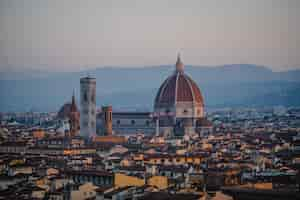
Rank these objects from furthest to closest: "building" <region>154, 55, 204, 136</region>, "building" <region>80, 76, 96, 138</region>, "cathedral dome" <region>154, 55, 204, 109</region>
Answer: "cathedral dome" <region>154, 55, 204, 109</region> < "building" <region>154, 55, 204, 136</region> < "building" <region>80, 76, 96, 138</region>

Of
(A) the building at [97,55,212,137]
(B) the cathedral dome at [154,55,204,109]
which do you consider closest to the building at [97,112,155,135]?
(A) the building at [97,55,212,137]

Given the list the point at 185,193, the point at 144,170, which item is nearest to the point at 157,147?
the point at 144,170

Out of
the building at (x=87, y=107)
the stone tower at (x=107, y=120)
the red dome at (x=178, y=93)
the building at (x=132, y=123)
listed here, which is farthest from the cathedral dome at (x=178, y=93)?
the building at (x=87, y=107)

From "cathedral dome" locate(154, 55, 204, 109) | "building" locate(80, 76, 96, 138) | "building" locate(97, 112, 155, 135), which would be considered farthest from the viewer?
"cathedral dome" locate(154, 55, 204, 109)

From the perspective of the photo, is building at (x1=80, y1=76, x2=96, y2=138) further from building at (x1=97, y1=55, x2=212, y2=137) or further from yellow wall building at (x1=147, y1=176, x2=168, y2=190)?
yellow wall building at (x1=147, y1=176, x2=168, y2=190)

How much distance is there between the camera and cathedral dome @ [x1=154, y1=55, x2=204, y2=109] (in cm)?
7750

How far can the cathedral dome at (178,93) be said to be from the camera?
254 feet

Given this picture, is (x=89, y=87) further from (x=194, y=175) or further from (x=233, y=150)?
(x=194, y=175)

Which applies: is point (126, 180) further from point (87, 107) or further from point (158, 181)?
point (87, 107)

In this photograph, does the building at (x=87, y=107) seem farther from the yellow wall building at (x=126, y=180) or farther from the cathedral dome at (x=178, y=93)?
the yellow wall building at (x=126, y=180)

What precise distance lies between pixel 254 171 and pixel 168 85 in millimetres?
48206

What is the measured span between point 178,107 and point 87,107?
11411 millimetres

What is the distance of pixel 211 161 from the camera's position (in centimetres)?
3809

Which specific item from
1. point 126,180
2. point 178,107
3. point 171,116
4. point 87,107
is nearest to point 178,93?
Result: point 178,107
